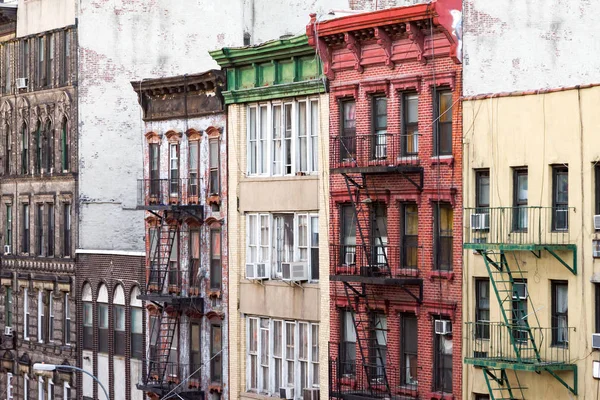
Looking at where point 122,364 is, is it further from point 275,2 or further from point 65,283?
point 275,2

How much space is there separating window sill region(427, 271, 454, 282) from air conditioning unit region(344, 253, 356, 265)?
3662mm

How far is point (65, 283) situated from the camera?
230ft

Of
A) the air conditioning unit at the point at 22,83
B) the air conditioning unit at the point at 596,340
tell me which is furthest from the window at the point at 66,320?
the air conditioning unit at the point at 596,340

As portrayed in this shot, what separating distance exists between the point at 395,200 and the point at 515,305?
223 inches

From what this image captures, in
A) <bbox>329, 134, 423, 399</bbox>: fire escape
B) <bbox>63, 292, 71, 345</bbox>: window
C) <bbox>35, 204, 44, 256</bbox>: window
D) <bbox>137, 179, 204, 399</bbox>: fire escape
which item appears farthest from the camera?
<bbox>35, 204, 44, 256</bbox>: window

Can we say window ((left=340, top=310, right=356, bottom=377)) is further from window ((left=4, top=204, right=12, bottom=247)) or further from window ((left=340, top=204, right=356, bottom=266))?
window ((left=4, top=204, right=12, bottom=247))

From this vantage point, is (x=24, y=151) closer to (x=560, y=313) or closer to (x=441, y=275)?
(x=441, y=275)

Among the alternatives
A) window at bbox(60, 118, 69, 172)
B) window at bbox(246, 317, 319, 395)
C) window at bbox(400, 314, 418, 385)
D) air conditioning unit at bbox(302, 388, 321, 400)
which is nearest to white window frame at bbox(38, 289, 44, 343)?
window at bbox(60, 118, 69, 172)

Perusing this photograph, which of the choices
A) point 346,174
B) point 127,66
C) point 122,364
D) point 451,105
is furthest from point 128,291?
point 451,105

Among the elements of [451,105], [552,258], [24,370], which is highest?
[451,105]

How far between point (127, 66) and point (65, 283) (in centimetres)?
884

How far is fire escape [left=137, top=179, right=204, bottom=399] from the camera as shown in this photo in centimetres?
6025

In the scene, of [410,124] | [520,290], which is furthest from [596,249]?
[410,124]

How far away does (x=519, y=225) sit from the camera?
47.1 metres
